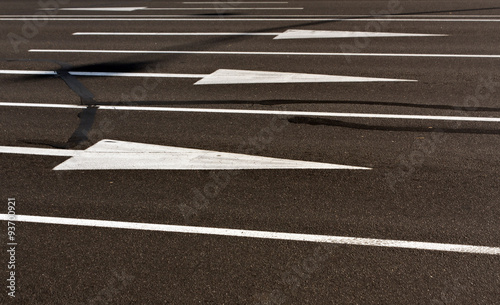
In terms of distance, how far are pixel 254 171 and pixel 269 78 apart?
358cm

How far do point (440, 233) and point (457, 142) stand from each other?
222 cm

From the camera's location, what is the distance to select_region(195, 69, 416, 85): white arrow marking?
9.18m

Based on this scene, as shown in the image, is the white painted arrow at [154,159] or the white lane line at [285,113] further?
the white lane line at [285,113]

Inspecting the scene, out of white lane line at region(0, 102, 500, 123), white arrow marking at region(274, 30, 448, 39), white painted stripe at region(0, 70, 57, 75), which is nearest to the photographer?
white lane line at region(0, 102, 500, 123)

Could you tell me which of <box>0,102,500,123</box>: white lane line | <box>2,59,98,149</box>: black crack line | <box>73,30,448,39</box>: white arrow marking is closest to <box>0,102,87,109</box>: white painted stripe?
<box>0,102,500,123</box>: white lane line

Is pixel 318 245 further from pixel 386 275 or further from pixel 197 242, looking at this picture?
pixel 197 242

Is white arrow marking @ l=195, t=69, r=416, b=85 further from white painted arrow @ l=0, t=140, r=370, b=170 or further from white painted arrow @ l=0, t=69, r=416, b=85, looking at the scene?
white painted arrow @ l=0, t=140, r=370, b=170

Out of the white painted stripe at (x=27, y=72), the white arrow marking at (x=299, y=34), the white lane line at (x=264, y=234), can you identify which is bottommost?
the white lane line at (x=264, y=234)

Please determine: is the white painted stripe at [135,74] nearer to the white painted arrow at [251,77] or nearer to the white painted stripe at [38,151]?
the white painted arrow at [251,77]

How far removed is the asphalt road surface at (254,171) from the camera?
4316 mm

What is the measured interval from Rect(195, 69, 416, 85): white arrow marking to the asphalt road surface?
0.17 ft

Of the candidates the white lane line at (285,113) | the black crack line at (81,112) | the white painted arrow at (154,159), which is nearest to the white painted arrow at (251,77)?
the black crack line at (81,112)

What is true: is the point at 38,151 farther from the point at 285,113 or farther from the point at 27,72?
the point at 27,72

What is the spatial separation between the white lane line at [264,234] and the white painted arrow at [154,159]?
1170 mm
